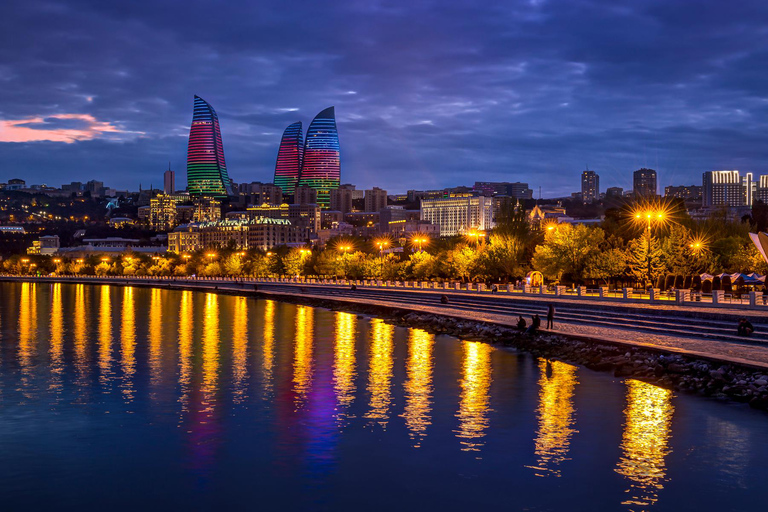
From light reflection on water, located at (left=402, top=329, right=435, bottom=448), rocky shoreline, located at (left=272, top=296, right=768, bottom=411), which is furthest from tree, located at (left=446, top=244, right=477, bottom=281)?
light reflection on water, located at (left=402, top=329, right=435, bottom=448)

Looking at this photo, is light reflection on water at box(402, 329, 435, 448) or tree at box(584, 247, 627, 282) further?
tree at box(584, 247, 627, 282)

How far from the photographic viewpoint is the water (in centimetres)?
1716

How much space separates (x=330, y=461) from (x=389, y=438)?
2615 millimetres

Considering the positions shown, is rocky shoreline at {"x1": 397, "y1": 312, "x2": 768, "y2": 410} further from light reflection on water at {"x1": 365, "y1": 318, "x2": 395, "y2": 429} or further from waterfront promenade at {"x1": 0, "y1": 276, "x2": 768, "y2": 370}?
light reflection on water at {"x1": 365, "y1": 318, "x2": 395, "y2": 429}

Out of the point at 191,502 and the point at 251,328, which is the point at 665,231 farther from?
the point at 191,502

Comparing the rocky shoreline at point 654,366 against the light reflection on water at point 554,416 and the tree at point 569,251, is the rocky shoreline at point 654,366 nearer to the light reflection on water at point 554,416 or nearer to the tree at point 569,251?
the light reflection on water at point 554,416

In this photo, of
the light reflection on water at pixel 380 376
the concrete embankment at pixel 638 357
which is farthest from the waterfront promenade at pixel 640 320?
the light reflection on water at pixel 380 376

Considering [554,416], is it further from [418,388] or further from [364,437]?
[418,388]

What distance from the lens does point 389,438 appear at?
21766 millimetres

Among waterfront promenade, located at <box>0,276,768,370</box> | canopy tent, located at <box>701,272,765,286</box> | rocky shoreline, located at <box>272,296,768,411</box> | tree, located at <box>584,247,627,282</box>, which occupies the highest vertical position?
tree, located at <box>584,247,627,282</box>

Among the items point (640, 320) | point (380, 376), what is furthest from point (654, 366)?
point (640, 320)

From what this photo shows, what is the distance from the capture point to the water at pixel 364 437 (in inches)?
675

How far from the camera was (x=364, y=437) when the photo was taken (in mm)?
21906

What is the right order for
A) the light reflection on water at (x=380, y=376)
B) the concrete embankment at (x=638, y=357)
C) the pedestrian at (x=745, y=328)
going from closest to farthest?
the light reflection on water at (x=380, y=376)
the concrete embankment at (x=638, y=357)
the pedestrian at (x=745, y=328)
